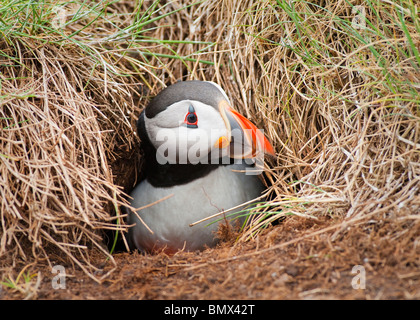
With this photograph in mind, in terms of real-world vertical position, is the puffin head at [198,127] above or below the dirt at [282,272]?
above

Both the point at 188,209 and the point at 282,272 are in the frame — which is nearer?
the point at 282,272

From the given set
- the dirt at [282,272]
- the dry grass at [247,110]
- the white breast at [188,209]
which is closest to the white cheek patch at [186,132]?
the white breast at [188,209]

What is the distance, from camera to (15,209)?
2.70 meters

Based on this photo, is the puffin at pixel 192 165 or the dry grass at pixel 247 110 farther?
the puffin at pixel 192 165

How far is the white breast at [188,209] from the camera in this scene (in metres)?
3.57

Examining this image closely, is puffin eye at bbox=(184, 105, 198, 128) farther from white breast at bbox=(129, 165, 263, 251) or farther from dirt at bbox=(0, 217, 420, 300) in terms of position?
dirt at bbox=(0, 217, 420, 300)

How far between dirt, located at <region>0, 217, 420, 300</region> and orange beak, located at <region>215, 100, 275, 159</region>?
2.07 feet

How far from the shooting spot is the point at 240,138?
330 centimetres

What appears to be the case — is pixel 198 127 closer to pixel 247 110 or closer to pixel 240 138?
pixel 240 138

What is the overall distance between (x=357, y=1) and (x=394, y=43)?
0.67 meters

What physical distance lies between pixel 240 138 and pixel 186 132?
387 millimetres

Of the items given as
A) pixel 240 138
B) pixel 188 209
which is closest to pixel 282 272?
pixel 240 138

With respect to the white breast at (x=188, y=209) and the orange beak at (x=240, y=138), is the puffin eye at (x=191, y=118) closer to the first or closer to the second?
the orange beak at (x=240, y=138)
